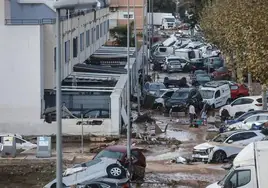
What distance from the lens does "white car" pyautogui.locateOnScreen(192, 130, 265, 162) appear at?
98.1 ft

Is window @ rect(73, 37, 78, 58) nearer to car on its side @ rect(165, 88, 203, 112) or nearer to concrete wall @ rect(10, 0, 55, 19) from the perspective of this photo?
concrete wall @ rect(10, 0, 55, 19)

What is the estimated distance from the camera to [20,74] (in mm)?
38031

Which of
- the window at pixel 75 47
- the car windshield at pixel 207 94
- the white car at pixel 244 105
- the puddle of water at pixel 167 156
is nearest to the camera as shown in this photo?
the puddle of water at pixel 167 156

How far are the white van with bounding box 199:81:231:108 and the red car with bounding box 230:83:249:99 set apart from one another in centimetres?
114

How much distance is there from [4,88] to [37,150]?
7255 millimetres

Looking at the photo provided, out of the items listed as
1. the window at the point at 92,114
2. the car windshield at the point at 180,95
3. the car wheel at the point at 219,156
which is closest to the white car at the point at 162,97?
the car windshield at the point at 180,95

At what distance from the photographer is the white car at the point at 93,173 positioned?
22297 mm

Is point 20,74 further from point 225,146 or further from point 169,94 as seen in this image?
point 169,94

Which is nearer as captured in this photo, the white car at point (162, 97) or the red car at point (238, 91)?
the white car at point (162, 97)

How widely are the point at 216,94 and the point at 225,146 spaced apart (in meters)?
17.9

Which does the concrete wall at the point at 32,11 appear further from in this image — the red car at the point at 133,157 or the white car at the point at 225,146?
the red car at the point at 133,157

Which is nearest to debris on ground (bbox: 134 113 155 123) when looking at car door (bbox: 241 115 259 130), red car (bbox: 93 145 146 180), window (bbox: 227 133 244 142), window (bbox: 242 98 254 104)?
window (bbox: 242 98 254 104)

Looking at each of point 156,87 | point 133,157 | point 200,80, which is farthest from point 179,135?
point 200,80

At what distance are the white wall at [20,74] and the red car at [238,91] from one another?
16.1 metres
